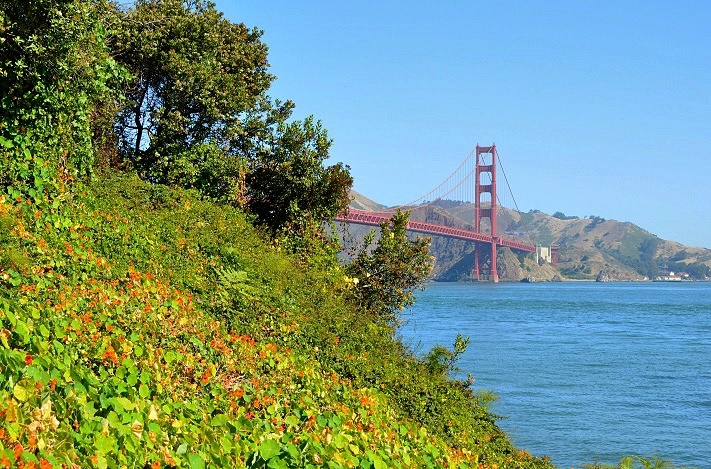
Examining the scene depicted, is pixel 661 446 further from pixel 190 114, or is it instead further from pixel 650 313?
pixel 650 313

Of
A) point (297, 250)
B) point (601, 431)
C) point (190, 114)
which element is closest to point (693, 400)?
point (601, 431)

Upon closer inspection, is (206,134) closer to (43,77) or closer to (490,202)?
(43,77)

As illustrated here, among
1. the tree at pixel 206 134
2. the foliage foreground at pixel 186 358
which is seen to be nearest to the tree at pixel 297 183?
the tree at pixel 206 134

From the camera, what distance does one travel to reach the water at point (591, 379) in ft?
72.2

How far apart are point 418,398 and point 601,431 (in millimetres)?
14117

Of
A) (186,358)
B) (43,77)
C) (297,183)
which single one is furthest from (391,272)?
(186,358)

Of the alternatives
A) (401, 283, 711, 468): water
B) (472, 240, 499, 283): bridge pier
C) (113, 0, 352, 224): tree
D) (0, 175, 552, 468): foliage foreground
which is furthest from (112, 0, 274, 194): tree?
Result: (472, 240, 499, 283): bridge pier

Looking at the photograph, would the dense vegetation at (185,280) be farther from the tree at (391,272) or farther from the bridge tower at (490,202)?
the bridge tower at (490,202)

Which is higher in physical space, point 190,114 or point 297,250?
point 190,114

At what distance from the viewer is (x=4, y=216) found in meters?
8.56

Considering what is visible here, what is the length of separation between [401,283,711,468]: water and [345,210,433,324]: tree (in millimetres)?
776

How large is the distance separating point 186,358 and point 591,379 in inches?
1087

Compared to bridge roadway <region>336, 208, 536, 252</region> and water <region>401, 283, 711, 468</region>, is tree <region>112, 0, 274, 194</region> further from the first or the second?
bridge roadway <region>336, 208, 536, 252</region>

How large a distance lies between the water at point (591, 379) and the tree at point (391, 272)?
2.55ft
